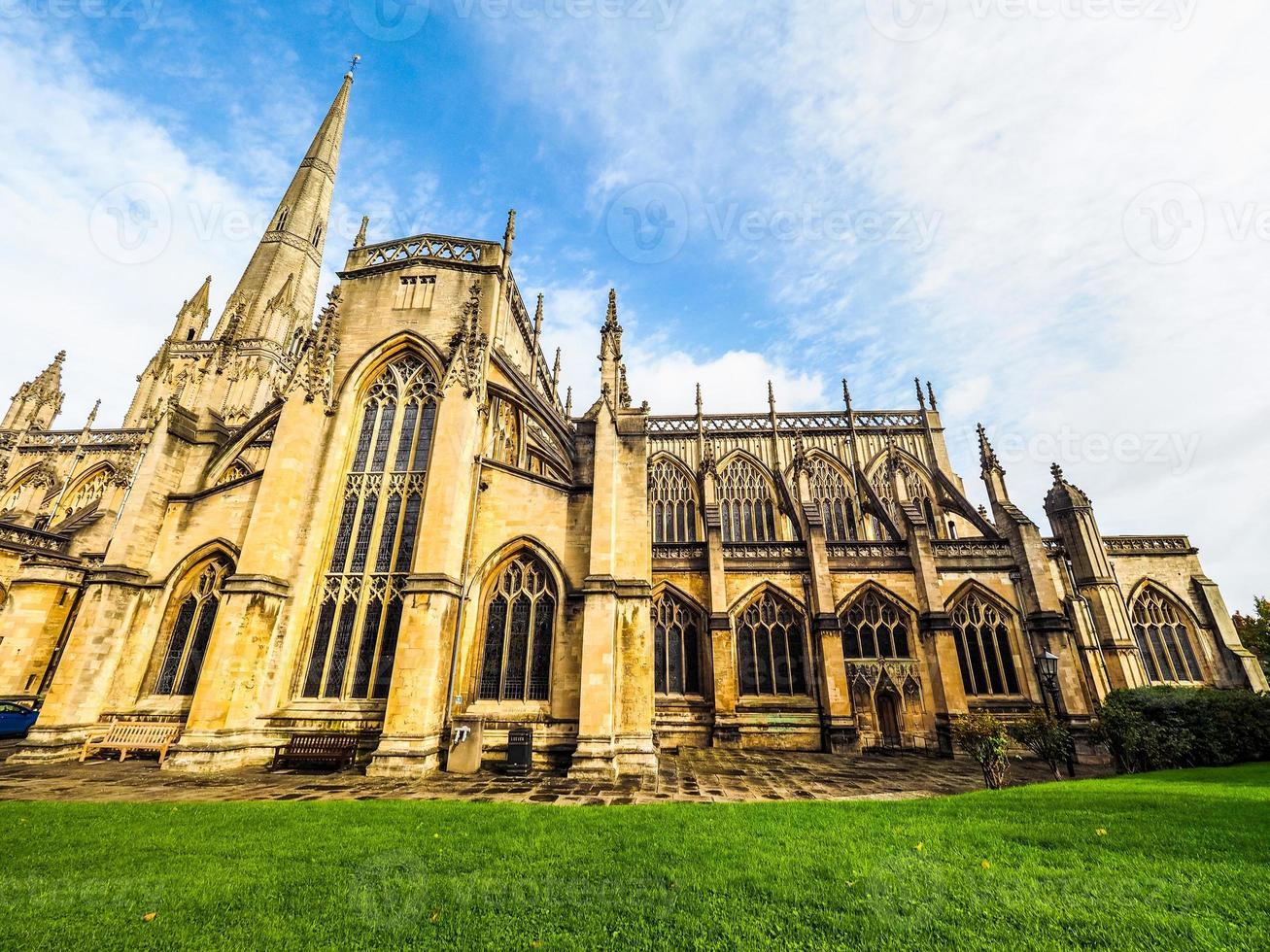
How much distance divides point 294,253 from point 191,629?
33.9 m

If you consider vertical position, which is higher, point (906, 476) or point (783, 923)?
point (906, 476)

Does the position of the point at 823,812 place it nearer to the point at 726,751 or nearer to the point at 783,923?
the point at 783,923

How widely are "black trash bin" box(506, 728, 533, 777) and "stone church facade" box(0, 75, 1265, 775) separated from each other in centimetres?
73

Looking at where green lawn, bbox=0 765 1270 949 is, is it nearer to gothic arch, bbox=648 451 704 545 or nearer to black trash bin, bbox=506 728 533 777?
black trash bin, bbox=506 728 533 777

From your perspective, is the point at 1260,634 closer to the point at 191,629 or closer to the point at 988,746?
the point at 988,746

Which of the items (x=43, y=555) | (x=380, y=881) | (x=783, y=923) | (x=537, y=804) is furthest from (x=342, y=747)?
(x=43, y=555)

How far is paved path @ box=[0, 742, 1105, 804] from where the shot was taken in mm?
8523

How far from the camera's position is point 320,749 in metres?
11.4

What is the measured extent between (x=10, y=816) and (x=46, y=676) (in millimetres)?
16716

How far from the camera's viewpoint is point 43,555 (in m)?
17.9

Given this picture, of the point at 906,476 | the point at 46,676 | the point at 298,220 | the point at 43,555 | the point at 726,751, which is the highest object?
the point at 298,220

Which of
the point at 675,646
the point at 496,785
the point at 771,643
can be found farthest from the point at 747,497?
the point at 496,785

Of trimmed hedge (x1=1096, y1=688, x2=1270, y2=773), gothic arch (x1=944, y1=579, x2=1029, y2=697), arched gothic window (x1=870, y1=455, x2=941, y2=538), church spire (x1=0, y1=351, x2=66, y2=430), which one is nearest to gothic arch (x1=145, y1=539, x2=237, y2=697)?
trimmed hedge (x1=1096, y1=688, x2=1270, y2=773)

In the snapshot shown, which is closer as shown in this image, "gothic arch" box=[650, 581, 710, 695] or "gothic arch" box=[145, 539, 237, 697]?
"gothic arch" box=[145, 539, 237, 697]
